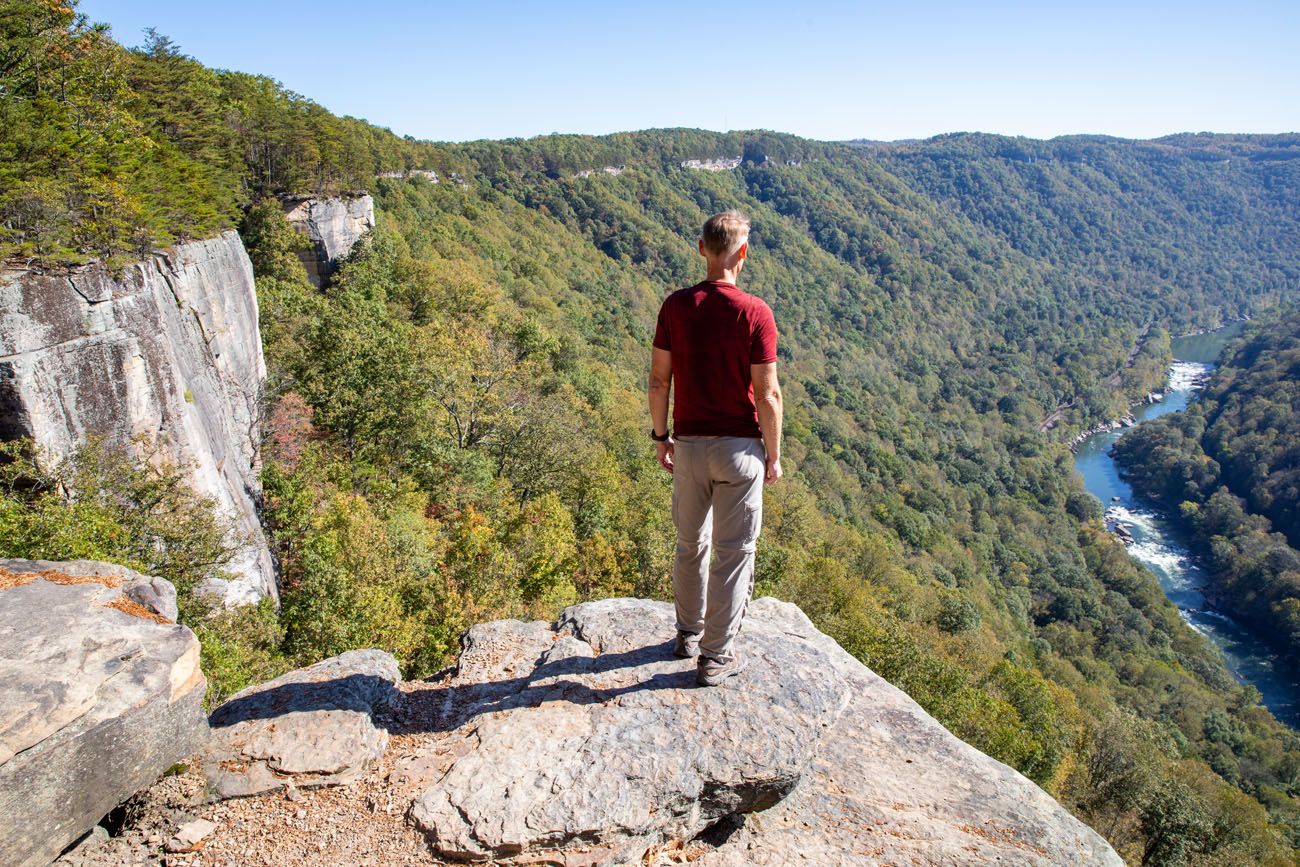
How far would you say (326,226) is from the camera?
115 ft

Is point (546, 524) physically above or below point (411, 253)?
below

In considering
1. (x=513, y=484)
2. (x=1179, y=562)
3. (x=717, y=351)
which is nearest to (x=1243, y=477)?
(x=1179, y=562)

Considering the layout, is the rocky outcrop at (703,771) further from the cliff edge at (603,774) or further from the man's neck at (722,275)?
the man's neck at (722,275)

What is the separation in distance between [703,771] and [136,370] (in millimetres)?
11467

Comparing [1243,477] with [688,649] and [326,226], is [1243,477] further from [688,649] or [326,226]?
[688,649]

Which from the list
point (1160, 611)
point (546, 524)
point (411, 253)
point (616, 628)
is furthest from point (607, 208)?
point (616, 628)

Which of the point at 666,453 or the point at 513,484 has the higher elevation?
the point at 666,453

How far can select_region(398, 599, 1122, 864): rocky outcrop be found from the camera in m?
4.28

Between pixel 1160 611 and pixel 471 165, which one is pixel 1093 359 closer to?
pixel 1160 611

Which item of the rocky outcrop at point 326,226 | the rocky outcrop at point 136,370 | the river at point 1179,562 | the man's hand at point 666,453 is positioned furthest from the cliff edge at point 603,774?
the river at point 1179,562

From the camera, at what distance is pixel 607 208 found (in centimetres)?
11262

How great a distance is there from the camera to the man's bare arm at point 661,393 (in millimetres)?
4980

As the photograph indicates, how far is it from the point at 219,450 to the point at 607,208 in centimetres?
10539

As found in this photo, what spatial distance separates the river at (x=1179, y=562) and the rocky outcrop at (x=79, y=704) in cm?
8370
